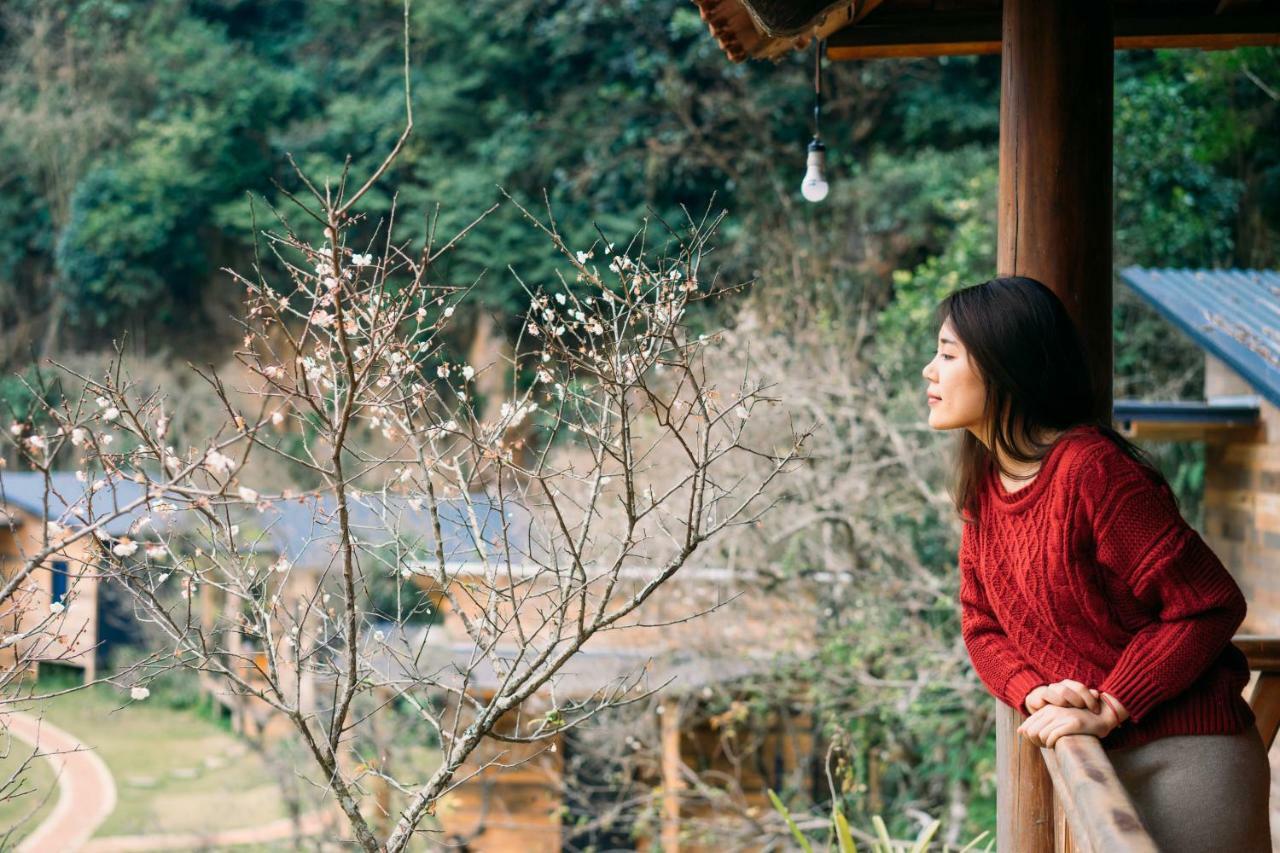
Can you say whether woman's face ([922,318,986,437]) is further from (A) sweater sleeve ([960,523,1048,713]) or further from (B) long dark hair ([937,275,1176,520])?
(A) sweater sleeve ([960,523,1048,713])

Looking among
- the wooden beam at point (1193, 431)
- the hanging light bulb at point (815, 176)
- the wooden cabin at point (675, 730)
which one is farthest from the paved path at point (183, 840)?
the hanging light bulb at point (815, 176)

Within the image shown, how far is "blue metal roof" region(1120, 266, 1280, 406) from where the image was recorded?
16.0ft

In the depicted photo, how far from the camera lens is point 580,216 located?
1212cm

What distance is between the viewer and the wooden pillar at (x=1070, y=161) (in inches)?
74.6

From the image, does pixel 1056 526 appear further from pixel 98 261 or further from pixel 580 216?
pixel 98 261

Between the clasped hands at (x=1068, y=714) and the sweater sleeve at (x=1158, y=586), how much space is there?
2cm

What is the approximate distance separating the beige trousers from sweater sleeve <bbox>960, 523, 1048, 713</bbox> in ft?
0.49

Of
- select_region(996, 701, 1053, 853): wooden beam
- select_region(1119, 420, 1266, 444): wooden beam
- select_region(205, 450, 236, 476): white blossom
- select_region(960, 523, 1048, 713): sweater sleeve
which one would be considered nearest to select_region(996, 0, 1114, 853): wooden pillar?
select_region(996, 701, 1053, 853): wooden beam

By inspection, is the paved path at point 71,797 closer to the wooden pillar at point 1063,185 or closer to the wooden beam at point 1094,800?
the wooden pillar at point 1063,185

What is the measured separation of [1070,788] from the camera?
1216 millimetres

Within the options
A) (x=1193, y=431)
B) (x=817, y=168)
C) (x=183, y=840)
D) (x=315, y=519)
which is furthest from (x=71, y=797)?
(x=817, y=168)

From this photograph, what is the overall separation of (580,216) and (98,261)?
21.8 feet

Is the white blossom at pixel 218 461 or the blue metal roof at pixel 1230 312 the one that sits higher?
the blue metal roof at pixel 1230 312

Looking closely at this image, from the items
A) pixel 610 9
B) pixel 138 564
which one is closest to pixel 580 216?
pixel 610 9
